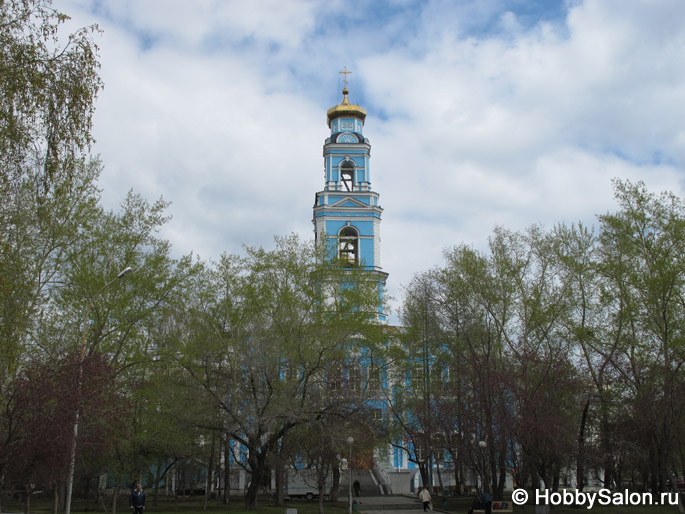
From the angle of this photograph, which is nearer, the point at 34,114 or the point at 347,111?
the point at 34,114

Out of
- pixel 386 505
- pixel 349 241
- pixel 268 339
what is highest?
pixel 349 241

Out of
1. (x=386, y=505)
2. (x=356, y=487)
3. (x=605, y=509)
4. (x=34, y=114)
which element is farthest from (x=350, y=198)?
(x=34, y=114)

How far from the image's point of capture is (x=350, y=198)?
45.3 meters

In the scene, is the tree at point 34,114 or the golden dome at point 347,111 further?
the golden dome at point 347,111

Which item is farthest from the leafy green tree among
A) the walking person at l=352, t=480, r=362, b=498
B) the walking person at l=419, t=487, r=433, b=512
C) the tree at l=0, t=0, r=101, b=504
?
the tree at l=0, t=0, r=101, b=504

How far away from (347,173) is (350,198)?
3.64 m

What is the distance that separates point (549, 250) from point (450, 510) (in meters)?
12.7

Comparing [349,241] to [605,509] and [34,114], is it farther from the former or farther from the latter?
[34,114]

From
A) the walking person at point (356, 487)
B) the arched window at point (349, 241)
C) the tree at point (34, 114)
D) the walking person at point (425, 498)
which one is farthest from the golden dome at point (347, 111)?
the tree at point (34, 114)

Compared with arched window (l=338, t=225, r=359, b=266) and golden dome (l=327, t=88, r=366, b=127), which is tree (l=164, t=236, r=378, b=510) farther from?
golden dome (l=327, t=88, r=366, b=127)

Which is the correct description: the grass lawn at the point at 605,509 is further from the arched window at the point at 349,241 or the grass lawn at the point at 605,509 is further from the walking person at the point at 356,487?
the arched window at the point at 349,241

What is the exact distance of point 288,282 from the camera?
30297mm

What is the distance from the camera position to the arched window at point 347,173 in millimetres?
47156

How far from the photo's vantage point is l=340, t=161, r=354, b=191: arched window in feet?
155
